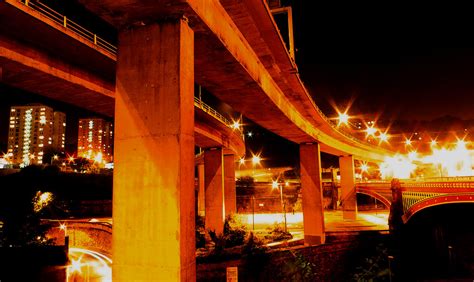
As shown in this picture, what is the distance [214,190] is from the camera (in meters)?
30.7

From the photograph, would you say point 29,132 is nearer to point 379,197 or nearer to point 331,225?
point 379,197

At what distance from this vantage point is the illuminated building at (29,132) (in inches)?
5974

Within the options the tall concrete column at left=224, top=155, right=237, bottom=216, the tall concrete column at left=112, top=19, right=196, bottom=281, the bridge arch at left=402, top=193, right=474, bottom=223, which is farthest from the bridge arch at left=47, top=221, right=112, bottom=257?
the tall concrete column at left=112, top=19, right=196, bottom=281

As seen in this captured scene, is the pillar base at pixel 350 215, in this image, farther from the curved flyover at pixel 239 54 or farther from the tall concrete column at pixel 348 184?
the curved flyover at pixel 239 54

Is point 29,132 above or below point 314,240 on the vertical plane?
above

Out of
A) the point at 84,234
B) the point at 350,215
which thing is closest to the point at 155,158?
the point at 84,234

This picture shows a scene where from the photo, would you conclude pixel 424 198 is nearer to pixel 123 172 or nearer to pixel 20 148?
pixel 123 172

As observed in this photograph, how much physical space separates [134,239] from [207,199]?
24678 millimetres

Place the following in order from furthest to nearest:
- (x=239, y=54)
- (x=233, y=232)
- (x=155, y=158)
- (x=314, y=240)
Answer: (x=233, y=232) → (x=314, y=240) → (x=239, y=54) → (x=155, y=158)

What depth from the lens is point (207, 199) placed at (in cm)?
3062

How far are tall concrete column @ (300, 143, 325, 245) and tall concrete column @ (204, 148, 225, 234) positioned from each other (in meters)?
7.55

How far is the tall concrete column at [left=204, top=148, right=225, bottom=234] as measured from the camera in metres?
29.9

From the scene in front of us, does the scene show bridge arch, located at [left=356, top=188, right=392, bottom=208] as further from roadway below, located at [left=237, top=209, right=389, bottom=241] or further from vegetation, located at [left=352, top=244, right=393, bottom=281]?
vegetation, located at [left=352, top=244, right=393, bottom=281]

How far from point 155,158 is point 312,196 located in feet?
73.8
